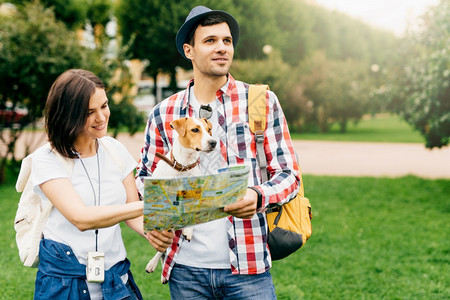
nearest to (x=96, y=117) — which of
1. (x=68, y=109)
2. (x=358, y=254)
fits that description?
(x=68, y=109)

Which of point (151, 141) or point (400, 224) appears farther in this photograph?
point (400, 224)

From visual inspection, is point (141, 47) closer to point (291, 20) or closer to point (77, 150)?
point (291, 20)

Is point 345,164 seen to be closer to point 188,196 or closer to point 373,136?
point 373,136

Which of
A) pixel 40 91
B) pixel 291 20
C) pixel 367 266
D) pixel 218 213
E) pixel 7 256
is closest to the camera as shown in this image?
pixel 218 213

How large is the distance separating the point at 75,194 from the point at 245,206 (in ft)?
2.60

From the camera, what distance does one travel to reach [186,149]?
245 cm

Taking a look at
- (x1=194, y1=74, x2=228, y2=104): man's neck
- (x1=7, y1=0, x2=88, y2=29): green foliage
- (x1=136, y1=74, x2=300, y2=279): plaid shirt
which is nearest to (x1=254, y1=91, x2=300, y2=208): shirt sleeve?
(x1=136, y1=74, x2=300, y2=279): plaid shirt

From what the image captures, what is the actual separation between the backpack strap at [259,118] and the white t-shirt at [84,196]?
0.75 m

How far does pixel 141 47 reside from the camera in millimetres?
31906

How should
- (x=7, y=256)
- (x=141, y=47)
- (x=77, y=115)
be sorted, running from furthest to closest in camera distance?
(x=141, y=47) < (x=7, y=256) < (x=77, y=115)

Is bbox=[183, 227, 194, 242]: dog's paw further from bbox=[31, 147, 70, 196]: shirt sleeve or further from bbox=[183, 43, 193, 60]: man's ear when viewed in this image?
bbox=[183, 43, 193, 60]: man's ear

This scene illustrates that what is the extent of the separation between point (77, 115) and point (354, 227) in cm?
668

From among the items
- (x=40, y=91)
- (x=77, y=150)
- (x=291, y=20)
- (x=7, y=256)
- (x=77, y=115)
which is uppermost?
(x=291, y=20)

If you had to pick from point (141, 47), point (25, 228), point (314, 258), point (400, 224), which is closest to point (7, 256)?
point (314, 258)
